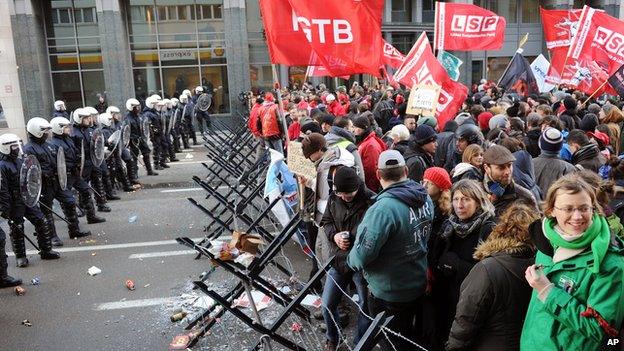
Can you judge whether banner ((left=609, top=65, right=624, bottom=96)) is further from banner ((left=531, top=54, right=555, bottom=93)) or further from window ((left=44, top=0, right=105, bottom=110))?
window ((left=44, top=0, right=105, bottom=110))

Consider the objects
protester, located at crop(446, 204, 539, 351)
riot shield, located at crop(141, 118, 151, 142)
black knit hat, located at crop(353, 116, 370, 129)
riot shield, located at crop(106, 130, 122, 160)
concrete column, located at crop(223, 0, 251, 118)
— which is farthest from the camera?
concrete column, located at crop(223, 0, 251, 118)

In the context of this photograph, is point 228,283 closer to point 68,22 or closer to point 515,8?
point 68,22

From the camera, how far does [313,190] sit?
17.4 feet

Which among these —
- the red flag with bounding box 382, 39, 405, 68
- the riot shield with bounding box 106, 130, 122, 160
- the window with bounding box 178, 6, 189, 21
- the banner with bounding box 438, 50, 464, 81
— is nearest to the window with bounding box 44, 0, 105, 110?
the window with bounding box 178, 6, 189, 21

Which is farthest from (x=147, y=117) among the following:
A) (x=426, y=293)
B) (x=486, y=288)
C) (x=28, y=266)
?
(x=486, y=288)

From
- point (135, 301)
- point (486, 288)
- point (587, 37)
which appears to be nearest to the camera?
point (486, 288)

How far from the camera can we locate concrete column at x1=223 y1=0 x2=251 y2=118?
23.5 m

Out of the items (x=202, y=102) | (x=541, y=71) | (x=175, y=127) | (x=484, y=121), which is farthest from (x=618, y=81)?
(x=202, y=102)

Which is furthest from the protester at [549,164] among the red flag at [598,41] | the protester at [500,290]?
the red flag at [598,41]

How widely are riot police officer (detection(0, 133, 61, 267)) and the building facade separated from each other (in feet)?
55.4

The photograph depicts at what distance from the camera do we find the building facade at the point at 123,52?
75.3ft

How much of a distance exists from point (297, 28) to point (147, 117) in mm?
9309

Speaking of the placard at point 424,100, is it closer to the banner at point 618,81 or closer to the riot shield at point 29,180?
the banner at point 618,81

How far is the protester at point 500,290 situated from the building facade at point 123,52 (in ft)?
72.8
